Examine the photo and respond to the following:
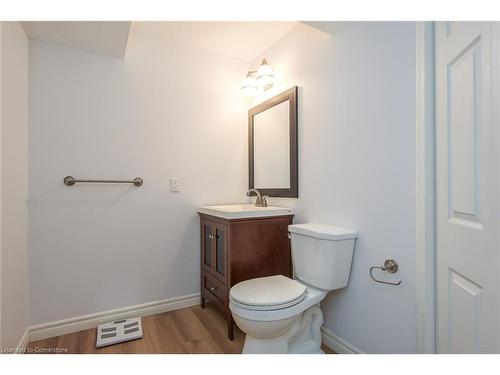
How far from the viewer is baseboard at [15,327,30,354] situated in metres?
1.53

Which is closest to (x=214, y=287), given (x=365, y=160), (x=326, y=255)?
(x=326, y=255)

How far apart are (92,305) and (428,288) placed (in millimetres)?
2044

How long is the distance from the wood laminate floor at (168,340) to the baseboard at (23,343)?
0.03 metres

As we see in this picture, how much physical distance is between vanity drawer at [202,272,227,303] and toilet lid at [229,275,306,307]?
→ 0.36 metres

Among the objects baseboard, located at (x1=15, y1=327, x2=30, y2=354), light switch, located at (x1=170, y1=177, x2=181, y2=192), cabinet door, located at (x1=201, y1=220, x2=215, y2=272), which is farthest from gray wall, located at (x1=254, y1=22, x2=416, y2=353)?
baseboard, located at (x1=15, y1=327, x2=30, y2=354)

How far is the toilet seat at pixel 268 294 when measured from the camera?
1.31m

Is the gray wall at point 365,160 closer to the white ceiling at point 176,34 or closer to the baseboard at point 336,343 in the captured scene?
the baseboard at point 336,343

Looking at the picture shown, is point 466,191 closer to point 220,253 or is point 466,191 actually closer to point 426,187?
point 426,187

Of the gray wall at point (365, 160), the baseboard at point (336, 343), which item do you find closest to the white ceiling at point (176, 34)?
the gray wall at point (365, 160)

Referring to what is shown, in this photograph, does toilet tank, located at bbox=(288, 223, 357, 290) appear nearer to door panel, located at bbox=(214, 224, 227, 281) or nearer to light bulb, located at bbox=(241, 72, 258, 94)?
door panel, located at bbox=(214, 224, 227, 281)

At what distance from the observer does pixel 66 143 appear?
1831 mm

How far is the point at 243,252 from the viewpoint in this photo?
5.86 feet

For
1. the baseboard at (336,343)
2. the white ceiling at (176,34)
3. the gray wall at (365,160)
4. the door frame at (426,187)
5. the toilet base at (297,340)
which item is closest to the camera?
the door frame at (426,187)
